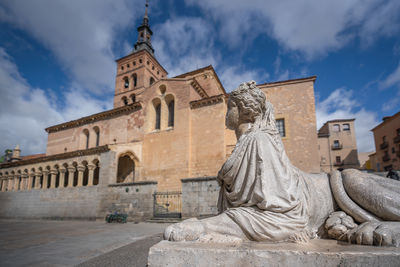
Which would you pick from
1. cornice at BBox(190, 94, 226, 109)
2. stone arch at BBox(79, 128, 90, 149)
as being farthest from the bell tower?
cornice at BBox(190, 94, 226, 109)

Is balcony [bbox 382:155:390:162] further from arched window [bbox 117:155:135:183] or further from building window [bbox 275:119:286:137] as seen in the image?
arched window [bbox 117:155:135:183]

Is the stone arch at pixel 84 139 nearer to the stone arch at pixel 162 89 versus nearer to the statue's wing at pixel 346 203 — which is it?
the stone arch at pixel 162 89

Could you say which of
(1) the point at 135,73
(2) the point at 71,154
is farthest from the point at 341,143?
(2) the point at 71,154

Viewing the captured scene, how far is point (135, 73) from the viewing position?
3578cm

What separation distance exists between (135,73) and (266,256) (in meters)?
37.7

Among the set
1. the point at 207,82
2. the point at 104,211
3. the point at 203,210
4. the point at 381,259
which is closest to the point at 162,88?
the point at 207,82

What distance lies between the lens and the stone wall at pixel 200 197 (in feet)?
32.3

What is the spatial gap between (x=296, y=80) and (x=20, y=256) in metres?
17.9

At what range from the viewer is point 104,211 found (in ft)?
43.7

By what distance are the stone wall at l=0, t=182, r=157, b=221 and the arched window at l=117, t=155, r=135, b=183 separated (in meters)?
4.13

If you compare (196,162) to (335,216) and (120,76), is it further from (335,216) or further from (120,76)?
(120,76)

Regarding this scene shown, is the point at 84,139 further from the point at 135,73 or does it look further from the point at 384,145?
the point at 384,145

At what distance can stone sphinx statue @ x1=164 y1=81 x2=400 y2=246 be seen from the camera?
4.93 feet

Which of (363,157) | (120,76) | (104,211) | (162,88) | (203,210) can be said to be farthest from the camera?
(363,157)
